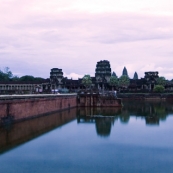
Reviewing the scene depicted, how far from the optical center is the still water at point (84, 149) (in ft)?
50.4

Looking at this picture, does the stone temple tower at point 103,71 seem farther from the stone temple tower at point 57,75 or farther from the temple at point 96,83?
the stone temple tower at point 57,75

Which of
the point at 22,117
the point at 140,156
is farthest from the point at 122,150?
the point at 22,117

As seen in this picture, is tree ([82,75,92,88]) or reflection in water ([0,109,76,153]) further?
tree ([82,75,92,88])

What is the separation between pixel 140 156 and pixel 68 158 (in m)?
3.69

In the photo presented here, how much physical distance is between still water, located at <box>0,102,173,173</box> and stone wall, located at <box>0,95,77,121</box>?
3.52 feet

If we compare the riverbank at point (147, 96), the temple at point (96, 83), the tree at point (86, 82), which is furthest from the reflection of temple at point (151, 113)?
the tree at point (86, 82)

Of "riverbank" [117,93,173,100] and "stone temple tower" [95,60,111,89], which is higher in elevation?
"stone temple tower" [95,60,111,89]

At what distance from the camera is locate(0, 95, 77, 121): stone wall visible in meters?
25.1

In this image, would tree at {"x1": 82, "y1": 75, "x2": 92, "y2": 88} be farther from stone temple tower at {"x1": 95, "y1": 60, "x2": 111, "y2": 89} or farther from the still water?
the still water

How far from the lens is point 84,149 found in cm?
1927

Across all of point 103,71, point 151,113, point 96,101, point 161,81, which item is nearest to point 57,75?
point 103,71

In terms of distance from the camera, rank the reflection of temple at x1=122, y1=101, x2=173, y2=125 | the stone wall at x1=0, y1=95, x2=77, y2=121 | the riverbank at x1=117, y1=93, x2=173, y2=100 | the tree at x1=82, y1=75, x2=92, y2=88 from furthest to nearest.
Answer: the tree at x1=82, y1=75, x2=92, y2=88
the riverbank at x1=117, y1=93, x2=173, y2=100
the reflection of temple at x1=122, y1=101, x2=173, y2=125
the stone wall at x1=0, y1=95, x2=77, y2=121

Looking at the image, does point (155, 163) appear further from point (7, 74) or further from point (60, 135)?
point (7, 74)

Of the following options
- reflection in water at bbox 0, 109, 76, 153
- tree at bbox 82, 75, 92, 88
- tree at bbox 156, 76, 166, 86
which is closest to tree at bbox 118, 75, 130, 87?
tree at bbox 156, 76, 166, 86
